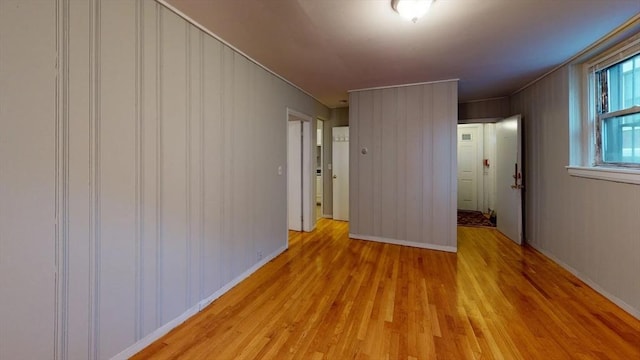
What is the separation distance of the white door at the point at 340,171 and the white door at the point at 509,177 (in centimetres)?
272

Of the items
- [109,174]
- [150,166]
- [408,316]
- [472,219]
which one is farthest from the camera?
[472,219]

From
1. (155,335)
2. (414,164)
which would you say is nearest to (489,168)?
(414,164)

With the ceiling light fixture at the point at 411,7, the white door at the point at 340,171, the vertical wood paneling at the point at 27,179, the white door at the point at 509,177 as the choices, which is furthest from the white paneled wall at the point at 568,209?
the vertical wood paneling at the point at 27,179

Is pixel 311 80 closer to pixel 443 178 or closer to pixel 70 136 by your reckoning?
pixel 443 178

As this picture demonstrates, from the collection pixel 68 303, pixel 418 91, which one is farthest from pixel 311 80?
pixel 68 303

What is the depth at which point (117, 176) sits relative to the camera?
1.66m

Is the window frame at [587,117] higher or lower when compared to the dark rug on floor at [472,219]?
higher

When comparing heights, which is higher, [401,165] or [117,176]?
[401,165]

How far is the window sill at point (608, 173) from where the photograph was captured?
7.10 ft

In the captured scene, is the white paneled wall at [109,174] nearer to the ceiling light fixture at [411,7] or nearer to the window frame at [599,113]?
the ceiling light fixture at [411,7]

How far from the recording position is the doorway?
4.74 meters

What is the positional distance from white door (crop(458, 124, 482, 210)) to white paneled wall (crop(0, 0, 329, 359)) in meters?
5.81

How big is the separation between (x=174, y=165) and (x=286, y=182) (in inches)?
77.5

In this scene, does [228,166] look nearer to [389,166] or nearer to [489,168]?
[389,166]
